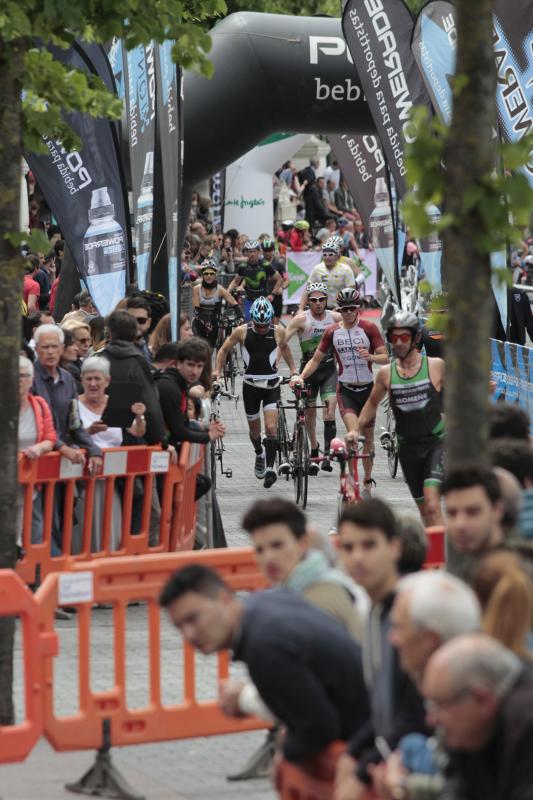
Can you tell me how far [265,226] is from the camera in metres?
38.1

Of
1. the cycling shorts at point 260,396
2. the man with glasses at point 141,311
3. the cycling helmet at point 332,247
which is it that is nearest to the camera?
the man with glasses at point 141,311

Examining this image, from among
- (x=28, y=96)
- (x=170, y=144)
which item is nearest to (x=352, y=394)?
(x=170, y=144)

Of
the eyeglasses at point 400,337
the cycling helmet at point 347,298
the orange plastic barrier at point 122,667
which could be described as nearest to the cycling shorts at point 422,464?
the eyeglasses at point 400,337

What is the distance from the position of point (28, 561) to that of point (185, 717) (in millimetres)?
3670

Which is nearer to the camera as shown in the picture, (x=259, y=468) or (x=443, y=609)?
(x=443, y=609)

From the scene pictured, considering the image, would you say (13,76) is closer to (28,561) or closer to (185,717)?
(185,717)

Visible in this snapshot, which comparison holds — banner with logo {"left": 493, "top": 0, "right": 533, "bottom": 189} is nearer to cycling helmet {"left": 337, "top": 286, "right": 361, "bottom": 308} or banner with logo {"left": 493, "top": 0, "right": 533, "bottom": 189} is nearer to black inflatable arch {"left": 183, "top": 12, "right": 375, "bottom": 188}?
cycling helmet {"left": 337, "top": 286, "right": 361, "bottom": 308}

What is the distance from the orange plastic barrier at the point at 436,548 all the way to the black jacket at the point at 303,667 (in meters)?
3.30

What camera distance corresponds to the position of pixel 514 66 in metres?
16.2

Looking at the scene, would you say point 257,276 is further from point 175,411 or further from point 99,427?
point 99,427

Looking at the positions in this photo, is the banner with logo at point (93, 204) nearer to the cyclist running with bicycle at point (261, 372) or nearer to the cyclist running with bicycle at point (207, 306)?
the cyclist running with bicycle at point (261, 372)

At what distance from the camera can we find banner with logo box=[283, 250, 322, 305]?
35.7m

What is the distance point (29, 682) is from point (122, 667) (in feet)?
1.82

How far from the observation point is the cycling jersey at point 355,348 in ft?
→ 51.2
